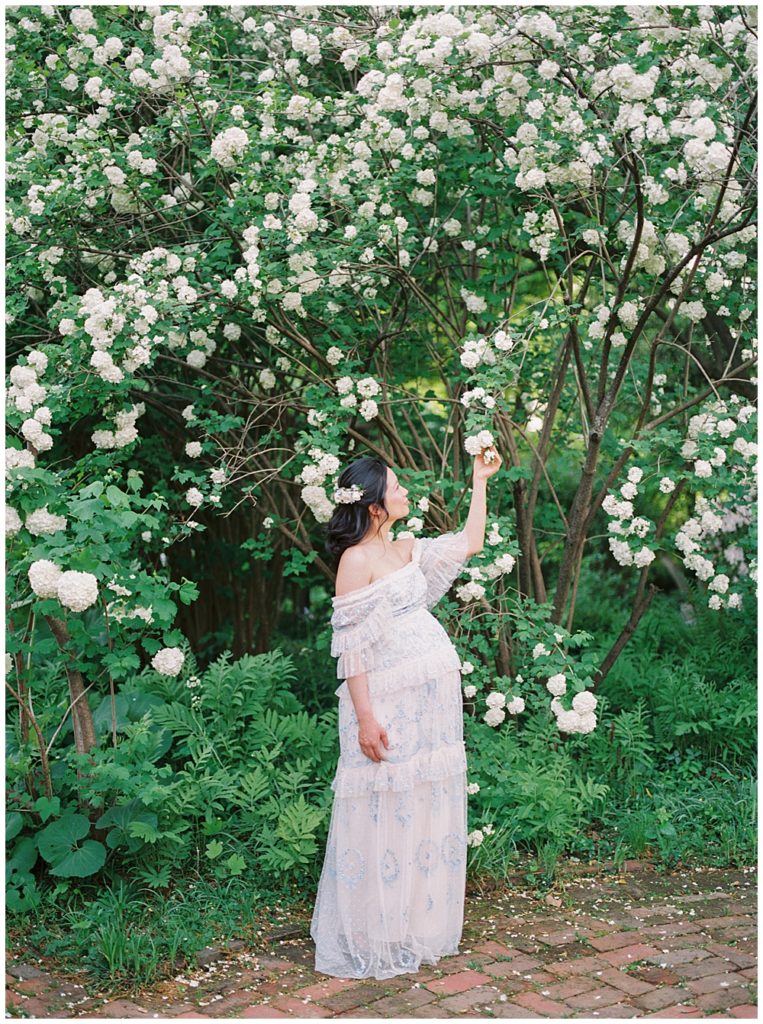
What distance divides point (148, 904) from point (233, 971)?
17.5 inches

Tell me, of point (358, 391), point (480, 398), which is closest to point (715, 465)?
point (480, 398)

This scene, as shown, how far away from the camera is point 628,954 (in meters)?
3.73

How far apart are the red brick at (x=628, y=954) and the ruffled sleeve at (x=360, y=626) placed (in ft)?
4.07

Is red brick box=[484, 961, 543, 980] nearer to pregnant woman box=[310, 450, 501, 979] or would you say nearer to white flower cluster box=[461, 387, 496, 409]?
pregnant woman box=[310, 450, 501, 979]

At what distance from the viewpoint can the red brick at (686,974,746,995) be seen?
3.45 metres

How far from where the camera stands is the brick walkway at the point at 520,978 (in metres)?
3.36

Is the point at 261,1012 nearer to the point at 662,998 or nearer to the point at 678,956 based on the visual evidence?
the point at 662,998

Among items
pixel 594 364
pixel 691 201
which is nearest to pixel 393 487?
pixel 691 201

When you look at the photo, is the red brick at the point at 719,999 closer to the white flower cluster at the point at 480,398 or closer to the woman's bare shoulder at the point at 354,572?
the woman's bare shoulder at the point at 354,572

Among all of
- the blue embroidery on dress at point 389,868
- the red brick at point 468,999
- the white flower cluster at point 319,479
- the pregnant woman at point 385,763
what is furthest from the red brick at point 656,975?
the white flower cluster at point 319,479

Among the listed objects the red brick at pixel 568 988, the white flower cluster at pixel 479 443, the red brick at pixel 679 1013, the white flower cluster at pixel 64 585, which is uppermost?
the white flower cluster at pixel 479 443

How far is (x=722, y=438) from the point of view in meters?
4.45

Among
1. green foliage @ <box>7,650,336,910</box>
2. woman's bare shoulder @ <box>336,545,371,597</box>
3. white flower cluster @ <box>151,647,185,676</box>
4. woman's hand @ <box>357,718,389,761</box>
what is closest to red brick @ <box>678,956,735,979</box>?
woman's hand @ <box>357,718,389,761</box>

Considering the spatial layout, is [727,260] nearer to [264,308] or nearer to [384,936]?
[264,308]
